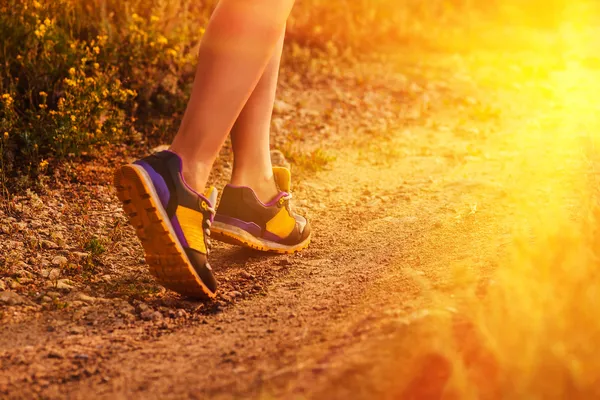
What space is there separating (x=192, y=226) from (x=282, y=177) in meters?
0.69

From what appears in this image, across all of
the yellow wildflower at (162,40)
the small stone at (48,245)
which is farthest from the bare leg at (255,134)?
the yellow wildflower at (162,40)

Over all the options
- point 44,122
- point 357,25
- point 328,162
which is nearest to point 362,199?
point 328,162

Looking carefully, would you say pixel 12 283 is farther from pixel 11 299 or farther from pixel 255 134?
pixel 255 134

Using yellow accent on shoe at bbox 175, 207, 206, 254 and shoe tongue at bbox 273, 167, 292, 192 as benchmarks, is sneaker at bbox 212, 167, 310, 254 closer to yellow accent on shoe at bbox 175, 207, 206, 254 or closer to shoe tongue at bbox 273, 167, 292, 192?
shoe tongue at bbox 273, 167, 292, 192

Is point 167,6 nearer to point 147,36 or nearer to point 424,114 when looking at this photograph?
point 147,36

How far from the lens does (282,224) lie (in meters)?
3.09

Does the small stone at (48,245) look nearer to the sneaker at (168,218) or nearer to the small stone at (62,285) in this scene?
the small stone at (62,285)

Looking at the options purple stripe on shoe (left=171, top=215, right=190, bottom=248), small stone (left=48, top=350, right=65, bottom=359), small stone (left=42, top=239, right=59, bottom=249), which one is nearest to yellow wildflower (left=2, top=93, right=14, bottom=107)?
small stone (left=42, top=239, right=59, bottom=249)

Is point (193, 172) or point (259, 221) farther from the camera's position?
point (259, 221)

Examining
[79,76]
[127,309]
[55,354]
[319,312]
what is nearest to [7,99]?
[79,76]

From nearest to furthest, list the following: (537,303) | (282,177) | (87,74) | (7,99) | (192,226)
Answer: (537,303)
(192,226)
(282,177)
(7,99)
(87,74)

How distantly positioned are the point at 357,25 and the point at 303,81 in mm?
1570

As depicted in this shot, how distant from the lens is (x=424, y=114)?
561cm

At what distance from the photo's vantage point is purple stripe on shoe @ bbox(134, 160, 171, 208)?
242 cm
